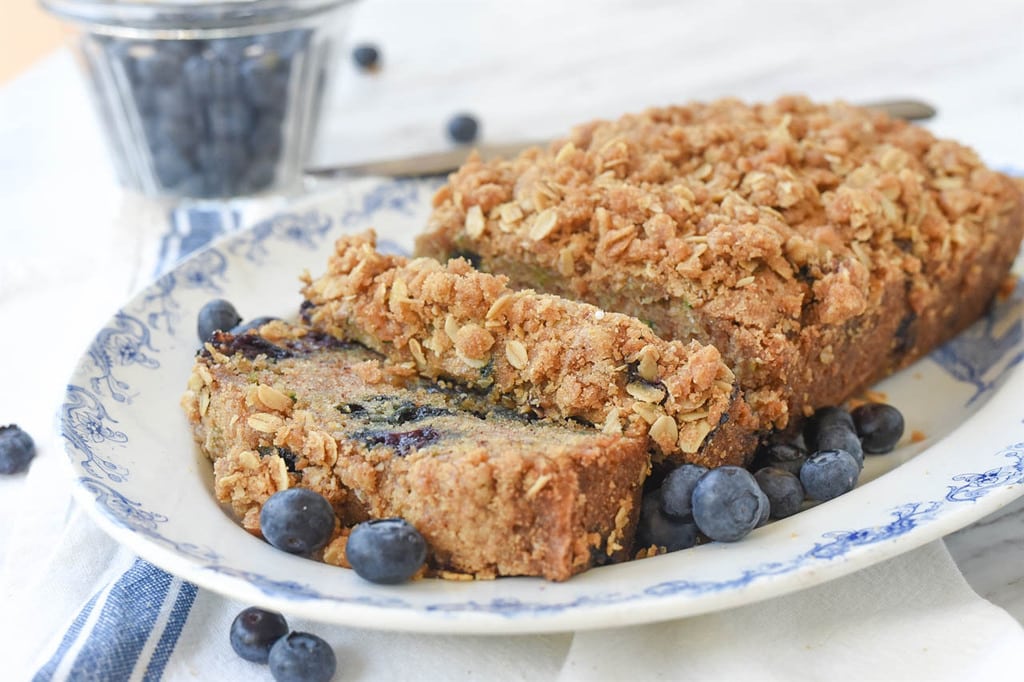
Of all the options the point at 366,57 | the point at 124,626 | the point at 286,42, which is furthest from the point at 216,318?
the point at 366,57

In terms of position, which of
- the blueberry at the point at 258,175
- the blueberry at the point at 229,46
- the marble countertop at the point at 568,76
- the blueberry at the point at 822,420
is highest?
the blueberry at the point at 229,46

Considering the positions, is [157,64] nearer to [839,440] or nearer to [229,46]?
[229,46]

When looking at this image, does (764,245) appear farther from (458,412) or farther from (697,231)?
(458,412)

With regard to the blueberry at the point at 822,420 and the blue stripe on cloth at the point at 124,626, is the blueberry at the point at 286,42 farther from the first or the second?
the blueberry at the point at 822,420

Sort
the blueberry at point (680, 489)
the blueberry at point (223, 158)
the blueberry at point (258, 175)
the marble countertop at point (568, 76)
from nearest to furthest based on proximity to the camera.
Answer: the blueberry at point (680, 489) < the blueberry at point (223, 158) < the blueberry at point (258, 175) < the marble countertop at point (568, 76)

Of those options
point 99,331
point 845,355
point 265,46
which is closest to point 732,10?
point 265,46

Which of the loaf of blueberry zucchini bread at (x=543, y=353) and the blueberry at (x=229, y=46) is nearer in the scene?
the loaf of blueberry zucchini bread at (x=543, y=353)

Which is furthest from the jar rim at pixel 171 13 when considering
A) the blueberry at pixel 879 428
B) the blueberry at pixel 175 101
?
the blueberry at pixel 879 428
